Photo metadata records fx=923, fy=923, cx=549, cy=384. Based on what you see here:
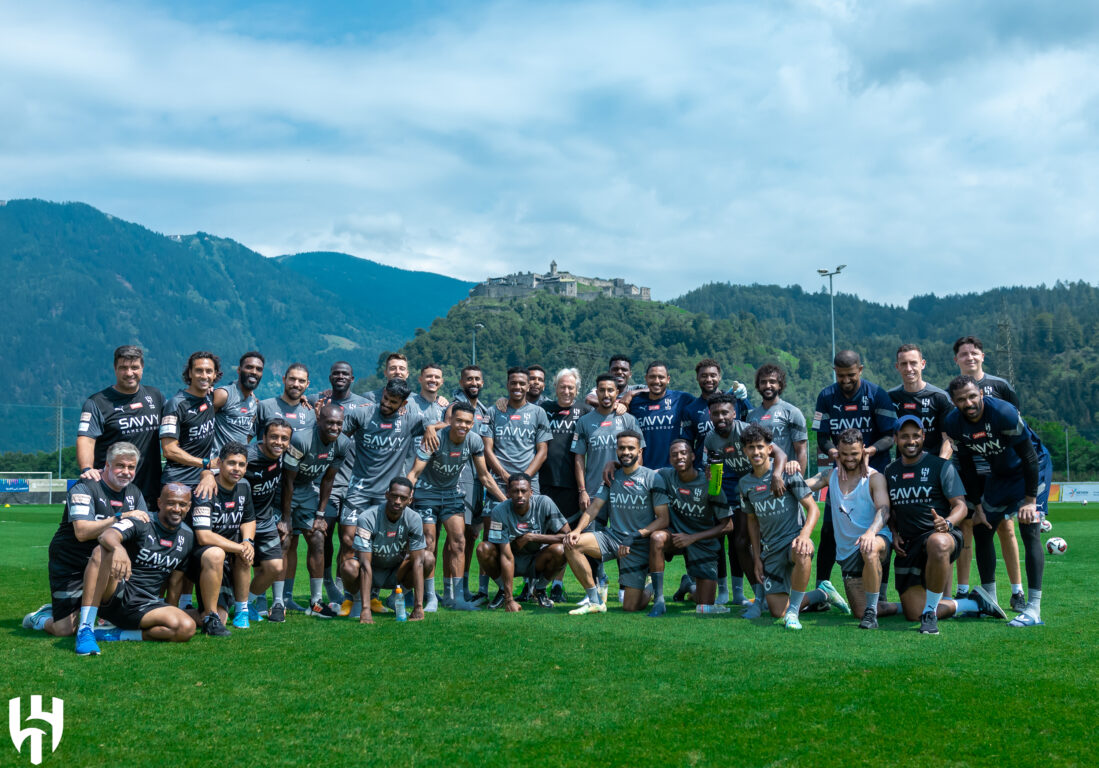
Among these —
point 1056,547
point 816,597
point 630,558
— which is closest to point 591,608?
point 630,558

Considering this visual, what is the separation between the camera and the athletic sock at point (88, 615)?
255 inches

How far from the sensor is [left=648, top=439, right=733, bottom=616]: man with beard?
28.0 ft

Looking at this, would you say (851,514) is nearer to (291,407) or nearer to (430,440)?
(430,440)

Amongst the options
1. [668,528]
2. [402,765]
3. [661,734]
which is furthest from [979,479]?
[402,765]

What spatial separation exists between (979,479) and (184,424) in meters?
6.88

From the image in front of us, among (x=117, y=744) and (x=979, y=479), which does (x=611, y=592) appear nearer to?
(x=979, y=479)

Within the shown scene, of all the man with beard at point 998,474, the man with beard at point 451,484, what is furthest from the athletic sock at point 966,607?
the man with beard at point 451,484

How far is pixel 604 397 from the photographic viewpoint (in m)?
9.39

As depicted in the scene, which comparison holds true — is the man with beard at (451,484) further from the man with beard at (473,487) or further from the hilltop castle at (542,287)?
the hilltop castle at (542,287)

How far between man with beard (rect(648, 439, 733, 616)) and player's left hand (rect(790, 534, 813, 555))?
1.09 metres

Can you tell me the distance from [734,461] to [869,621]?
1.86 meters

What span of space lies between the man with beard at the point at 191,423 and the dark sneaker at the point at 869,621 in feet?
18.5

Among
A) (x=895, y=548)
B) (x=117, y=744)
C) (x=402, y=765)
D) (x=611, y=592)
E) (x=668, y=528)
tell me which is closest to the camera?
(x=402, y=765)

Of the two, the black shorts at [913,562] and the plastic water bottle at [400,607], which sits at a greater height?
the black shorts at [913,562]
